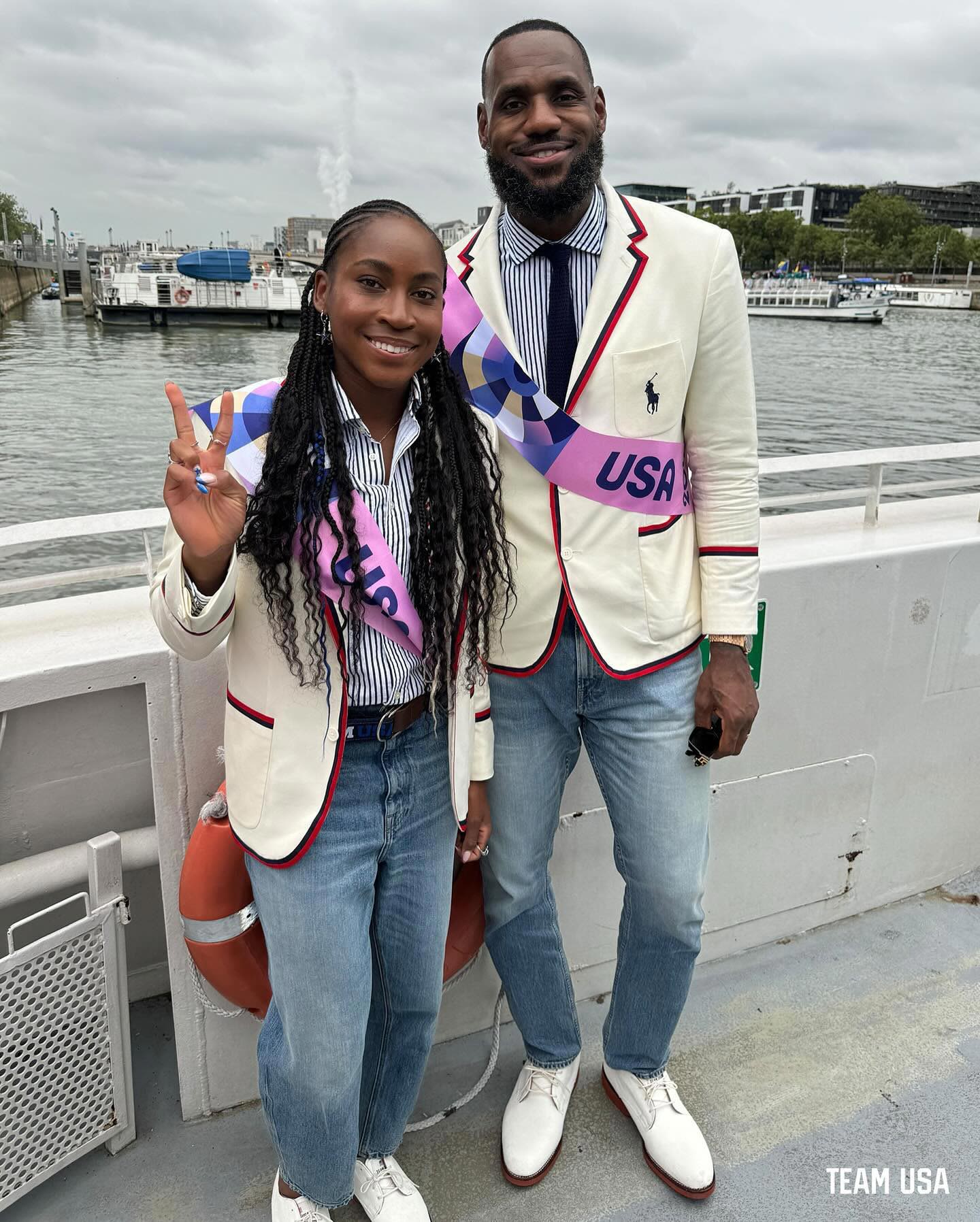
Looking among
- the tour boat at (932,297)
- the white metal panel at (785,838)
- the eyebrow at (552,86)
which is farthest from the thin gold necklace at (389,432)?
the tour boat at (932,297)

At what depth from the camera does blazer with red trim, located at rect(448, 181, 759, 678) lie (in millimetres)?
1692

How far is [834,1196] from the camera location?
6.23 feet

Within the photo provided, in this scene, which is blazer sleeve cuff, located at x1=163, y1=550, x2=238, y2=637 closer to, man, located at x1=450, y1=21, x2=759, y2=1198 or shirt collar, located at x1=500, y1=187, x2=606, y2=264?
man, located at x1=450, y1=21, x2=759, y2=1198

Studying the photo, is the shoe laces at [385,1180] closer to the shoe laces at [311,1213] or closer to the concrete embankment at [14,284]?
the shoe laces at [311,1213]

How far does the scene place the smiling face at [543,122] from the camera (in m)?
1.66

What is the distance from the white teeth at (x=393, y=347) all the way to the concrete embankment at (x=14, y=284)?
5340 centimetres

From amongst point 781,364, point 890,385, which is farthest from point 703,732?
point 781,364

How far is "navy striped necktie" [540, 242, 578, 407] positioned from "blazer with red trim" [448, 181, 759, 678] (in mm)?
39

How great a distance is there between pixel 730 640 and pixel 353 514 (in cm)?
77

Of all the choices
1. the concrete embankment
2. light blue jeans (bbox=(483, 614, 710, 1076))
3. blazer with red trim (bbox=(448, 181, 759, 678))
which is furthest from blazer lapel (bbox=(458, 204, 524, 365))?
the concrete embankment

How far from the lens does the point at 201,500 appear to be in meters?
1.28

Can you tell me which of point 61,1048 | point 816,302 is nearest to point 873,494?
point 61,1048

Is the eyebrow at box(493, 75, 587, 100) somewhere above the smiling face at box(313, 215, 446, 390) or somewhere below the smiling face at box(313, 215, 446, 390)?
above

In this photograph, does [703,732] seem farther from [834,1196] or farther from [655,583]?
[834,1196]
